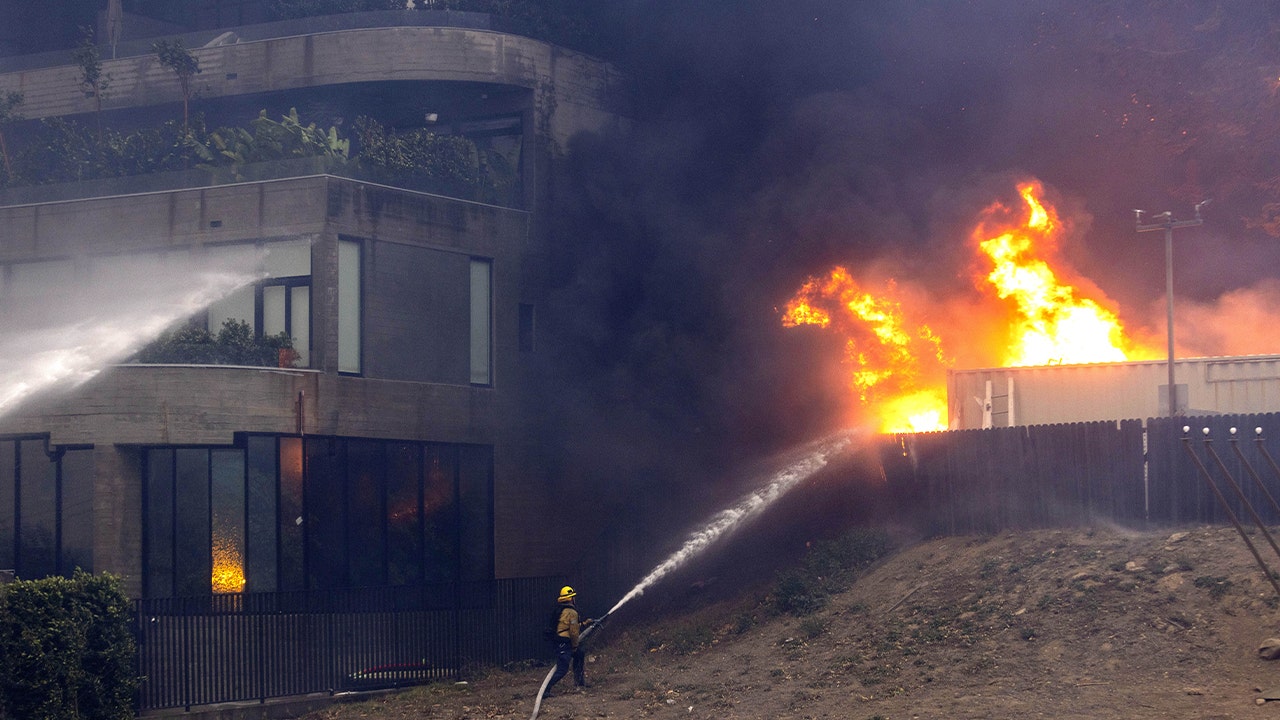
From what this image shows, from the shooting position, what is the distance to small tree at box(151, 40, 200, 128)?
30453 mm

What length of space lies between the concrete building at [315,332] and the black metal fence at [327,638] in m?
3.24

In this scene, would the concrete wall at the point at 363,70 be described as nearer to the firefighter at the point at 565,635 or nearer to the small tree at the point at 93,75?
the small tree at the point at 93,75

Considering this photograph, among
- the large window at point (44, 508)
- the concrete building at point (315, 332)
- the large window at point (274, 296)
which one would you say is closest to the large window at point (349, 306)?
the concrete building at point (315, 332)

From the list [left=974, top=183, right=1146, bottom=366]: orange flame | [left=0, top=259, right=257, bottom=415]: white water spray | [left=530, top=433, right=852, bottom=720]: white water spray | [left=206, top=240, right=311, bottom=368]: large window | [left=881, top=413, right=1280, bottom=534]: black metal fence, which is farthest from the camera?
[left=974, top=183, right=1146, bottom=366]: orange flame

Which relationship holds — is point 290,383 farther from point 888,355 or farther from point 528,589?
point 888,355

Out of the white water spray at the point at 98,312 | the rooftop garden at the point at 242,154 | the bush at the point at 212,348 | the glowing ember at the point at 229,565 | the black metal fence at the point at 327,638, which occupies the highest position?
the rooftop garden at the point at 242,154

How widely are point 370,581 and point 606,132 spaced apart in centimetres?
1284

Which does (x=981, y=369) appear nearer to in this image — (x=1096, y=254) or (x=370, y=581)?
(x=1096, y=254)

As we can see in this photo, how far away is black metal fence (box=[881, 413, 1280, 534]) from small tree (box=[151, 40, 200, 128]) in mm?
18435

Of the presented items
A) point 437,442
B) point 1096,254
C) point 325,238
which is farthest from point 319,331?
point 1096,254

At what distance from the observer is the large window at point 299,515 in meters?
25.4

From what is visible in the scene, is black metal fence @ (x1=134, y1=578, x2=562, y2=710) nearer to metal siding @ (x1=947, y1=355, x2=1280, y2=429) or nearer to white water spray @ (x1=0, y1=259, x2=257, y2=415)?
white water spray @ (x1=0, y1=259, x2=257, y2=415)

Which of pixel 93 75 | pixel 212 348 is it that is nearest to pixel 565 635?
pixel 212 348

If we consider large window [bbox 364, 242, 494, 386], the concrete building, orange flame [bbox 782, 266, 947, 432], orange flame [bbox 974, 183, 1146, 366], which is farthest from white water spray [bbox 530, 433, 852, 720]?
large window [bbox 364, 242, 494, 386]
